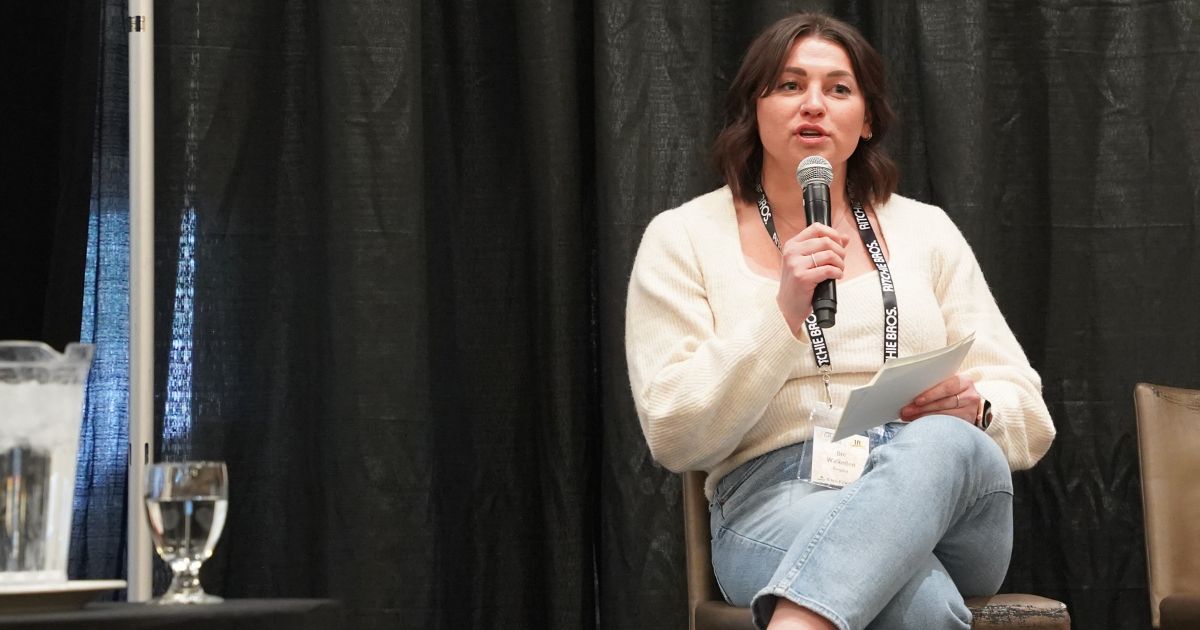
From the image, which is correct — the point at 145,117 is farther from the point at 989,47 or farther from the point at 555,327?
the point at 989,47

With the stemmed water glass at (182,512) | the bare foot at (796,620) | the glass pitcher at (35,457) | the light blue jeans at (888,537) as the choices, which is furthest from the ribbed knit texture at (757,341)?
the glass pitcher at (35,457)

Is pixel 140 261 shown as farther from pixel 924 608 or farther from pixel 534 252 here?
pixel 924 608

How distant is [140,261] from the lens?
2.11m

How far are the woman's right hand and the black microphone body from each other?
0.04 feet

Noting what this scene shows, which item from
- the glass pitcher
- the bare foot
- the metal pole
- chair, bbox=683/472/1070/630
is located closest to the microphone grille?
chair, bbox=683/472/1070/630

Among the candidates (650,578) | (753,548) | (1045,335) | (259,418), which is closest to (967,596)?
(753,548)

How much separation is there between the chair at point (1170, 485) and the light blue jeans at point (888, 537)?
18.3 inches

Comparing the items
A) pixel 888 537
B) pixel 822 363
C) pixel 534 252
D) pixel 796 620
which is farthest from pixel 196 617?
pixel 534 252

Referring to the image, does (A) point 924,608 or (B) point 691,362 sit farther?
(B) point 691,362

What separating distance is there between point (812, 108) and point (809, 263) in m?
0.45

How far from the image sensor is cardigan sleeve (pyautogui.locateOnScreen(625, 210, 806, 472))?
1859 millimetres

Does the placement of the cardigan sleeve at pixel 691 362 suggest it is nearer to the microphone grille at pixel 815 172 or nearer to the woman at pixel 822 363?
the woman at pixel 822 363

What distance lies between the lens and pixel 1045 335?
263 cm

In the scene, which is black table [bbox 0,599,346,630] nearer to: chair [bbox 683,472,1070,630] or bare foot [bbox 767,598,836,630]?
bare foot [bbox 767,598,836,630]
